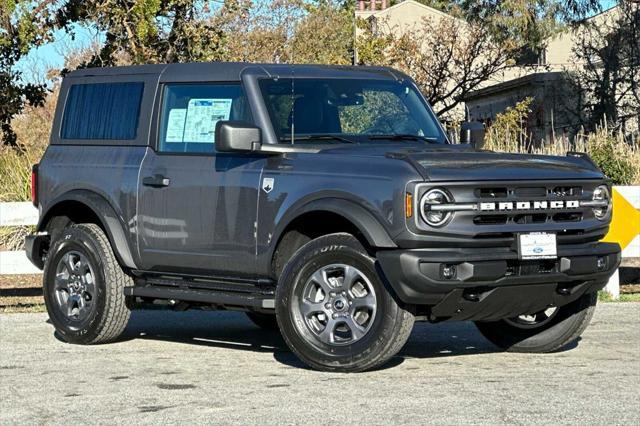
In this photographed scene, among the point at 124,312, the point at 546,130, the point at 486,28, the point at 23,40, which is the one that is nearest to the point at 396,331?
the point at 124,312

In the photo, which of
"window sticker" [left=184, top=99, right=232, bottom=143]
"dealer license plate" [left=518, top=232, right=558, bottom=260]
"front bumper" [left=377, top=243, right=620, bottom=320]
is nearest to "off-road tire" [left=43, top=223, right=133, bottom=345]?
"window sticker" [left=184, top=99, right=232, bottom=143]

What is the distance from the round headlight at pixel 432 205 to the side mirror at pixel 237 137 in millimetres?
1426

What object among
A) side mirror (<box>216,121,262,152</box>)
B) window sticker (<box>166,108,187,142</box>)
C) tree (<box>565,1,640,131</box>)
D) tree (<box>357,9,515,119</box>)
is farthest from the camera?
tree (<box>565,1,640,131</box>)

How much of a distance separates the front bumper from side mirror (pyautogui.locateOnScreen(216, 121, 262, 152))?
4.26 feet

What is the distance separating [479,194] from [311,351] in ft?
4.67

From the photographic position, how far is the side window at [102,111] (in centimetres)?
1033

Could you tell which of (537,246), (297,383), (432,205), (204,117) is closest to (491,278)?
(537,246)

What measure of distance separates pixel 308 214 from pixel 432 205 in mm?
999

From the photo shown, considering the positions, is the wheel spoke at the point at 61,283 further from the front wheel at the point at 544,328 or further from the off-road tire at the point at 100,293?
the front wheel at the point at 544,328

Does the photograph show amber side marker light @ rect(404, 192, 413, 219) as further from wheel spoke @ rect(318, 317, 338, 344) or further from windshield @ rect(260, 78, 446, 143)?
windshield @ rect(260, 78, 446, 143)

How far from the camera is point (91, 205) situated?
10203 millimetres

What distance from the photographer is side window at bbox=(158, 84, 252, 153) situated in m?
9.59

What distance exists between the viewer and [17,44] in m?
17.7

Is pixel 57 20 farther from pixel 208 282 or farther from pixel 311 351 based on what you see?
pixel 311 351
